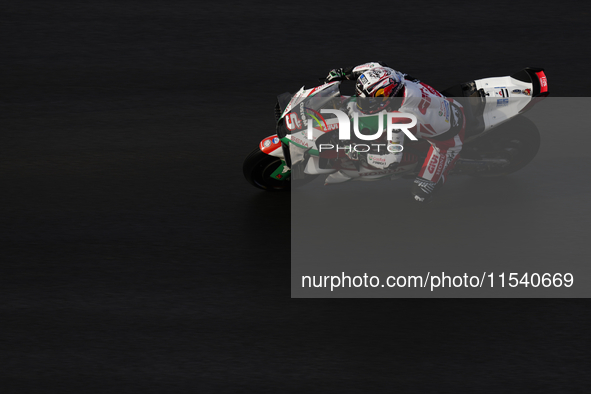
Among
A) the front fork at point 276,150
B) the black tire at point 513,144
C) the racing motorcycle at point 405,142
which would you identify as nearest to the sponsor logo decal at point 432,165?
the racing motorcycle at point 405,142

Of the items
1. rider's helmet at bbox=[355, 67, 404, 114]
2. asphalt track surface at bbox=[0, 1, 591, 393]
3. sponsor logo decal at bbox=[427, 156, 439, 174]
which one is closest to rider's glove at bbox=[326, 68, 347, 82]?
rider's helmet at bbox=[355, 67, 404, 114]

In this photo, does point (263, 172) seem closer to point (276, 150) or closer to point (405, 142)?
point (276, 150)

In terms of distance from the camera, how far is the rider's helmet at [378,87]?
748cm

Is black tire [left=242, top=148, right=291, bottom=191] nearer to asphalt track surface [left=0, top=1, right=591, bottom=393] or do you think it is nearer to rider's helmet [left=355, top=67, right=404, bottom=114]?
asphalt track surface [left=0, top=1, right=591, bottom=393]

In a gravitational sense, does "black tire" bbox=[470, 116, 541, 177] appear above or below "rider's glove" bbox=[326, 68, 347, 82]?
below

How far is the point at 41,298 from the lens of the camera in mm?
6910

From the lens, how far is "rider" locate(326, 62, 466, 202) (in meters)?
7.53

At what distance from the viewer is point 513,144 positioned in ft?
27.7

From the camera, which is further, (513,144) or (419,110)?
(513,144)

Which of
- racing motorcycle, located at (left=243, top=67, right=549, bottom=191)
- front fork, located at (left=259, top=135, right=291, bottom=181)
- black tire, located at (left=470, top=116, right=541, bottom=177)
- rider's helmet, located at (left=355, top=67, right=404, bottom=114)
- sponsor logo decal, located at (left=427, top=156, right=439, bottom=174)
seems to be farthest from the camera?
black tire, located at (left=470, top=116, right=541, bottom=177)

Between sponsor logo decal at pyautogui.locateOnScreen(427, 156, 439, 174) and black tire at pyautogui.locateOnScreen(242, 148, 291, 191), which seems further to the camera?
black tire at pyautogui.locateOnScreen(242, 148, 291, 191)

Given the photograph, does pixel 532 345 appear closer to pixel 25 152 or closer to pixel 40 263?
pixel 40 263

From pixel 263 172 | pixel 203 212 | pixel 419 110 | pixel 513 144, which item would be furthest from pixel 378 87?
pixel 203 212

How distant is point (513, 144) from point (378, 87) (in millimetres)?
1671
